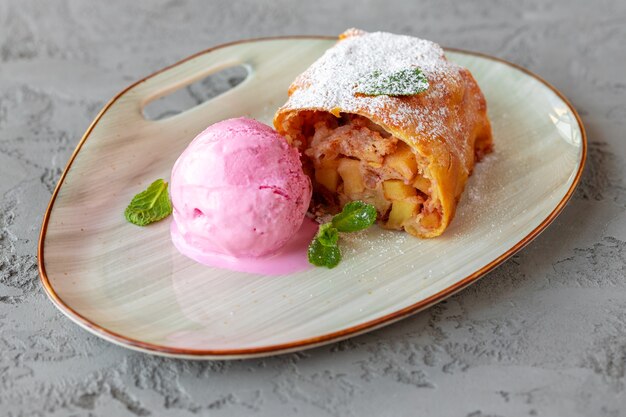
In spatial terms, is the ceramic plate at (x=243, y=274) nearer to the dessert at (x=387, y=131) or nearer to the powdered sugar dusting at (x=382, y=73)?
the dessert at (x=387, y=131)

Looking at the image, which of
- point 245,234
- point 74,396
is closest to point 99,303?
point 74,396

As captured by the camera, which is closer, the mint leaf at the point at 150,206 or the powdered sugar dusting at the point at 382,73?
the powdered sugar dusting at the point at 382,73

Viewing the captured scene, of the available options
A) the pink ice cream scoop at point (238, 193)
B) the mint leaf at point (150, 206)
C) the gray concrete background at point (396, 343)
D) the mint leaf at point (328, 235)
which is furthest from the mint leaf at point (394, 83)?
the mint leaf at point (150, 206)

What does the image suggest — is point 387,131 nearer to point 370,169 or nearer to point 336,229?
point 370,169

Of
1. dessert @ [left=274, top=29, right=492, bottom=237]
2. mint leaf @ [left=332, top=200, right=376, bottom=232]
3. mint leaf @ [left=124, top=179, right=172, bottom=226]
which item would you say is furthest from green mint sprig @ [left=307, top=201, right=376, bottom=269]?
mint leaf @ [left=124, top=179, right=172, bottom=226]

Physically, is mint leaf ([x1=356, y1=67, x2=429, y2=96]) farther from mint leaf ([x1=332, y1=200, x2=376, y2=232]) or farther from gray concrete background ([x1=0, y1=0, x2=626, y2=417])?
gray concrete background ([x1=0, y1=0, x2=626, y2=417])
